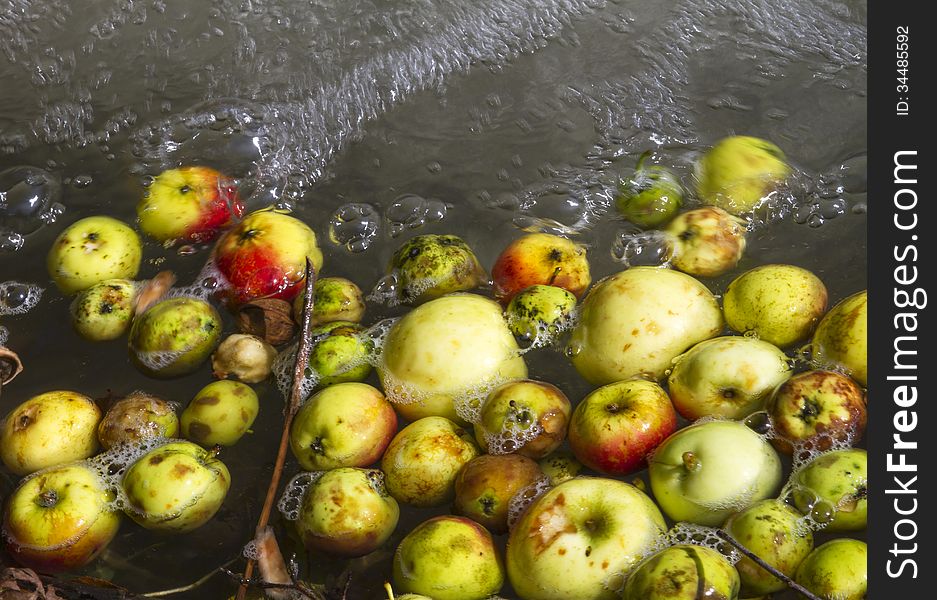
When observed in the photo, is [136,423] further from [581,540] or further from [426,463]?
[581,540]

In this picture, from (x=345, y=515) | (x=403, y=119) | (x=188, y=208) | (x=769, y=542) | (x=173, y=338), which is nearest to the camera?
(x=769, y=542)

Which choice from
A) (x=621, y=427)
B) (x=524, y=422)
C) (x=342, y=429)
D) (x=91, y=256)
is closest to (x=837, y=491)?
(x=621, y=427)

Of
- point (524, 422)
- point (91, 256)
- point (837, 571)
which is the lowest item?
point (837, 571)

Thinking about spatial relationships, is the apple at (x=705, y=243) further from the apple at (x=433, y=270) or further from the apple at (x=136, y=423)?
the apple at (x=136, y=423)

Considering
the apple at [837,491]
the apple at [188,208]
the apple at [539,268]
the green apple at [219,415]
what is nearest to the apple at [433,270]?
the apple at [539,268]

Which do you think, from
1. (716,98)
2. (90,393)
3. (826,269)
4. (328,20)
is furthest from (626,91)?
(90,393)

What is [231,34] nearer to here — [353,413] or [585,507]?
[353,413]
